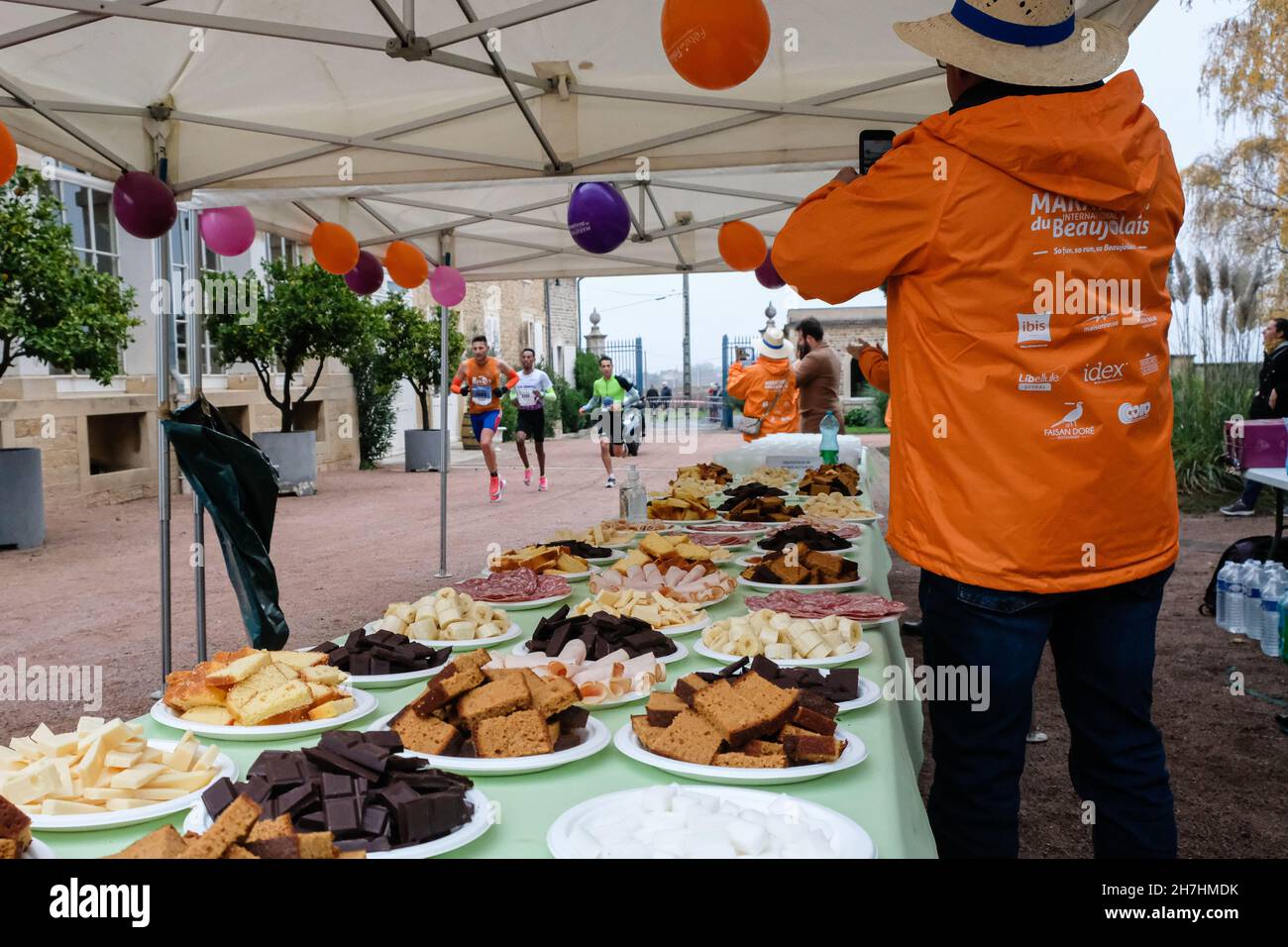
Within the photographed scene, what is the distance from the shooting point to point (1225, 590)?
5375mm

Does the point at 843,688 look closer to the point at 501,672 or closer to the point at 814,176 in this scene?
the point at 501,672

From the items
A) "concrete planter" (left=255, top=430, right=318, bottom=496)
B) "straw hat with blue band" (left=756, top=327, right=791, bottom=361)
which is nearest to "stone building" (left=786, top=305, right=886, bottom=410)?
"concrete planter" (left=255, top=430, right=318, bottom=496)

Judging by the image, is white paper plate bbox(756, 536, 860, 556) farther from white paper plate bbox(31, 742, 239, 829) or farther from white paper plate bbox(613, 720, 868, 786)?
white paper plate bbox(31, 742, 239, 829)

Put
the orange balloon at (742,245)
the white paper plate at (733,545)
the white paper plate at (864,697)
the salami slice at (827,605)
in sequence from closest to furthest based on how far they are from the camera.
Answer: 1. the white paper plate at (864,697)
2. the salami slice at (827,605)
3. the white paper plate at (733,545)
4. the orange balloon at (742,245)

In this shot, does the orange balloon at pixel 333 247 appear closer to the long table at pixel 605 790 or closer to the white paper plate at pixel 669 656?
the white paper plate at pixel 669 656

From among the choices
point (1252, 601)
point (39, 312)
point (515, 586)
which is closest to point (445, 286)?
point (39, 312)

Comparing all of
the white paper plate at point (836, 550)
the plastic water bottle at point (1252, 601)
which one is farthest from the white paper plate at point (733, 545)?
the plastic water bottle at point (1252, 601)

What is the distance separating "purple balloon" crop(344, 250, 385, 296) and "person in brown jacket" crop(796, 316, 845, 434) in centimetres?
310

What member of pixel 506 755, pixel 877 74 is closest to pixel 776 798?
pixel 506 755

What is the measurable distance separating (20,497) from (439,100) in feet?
20.4

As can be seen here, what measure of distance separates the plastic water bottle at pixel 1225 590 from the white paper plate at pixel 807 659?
419cm

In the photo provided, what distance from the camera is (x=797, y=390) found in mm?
7816

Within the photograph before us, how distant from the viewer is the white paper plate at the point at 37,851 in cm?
108
